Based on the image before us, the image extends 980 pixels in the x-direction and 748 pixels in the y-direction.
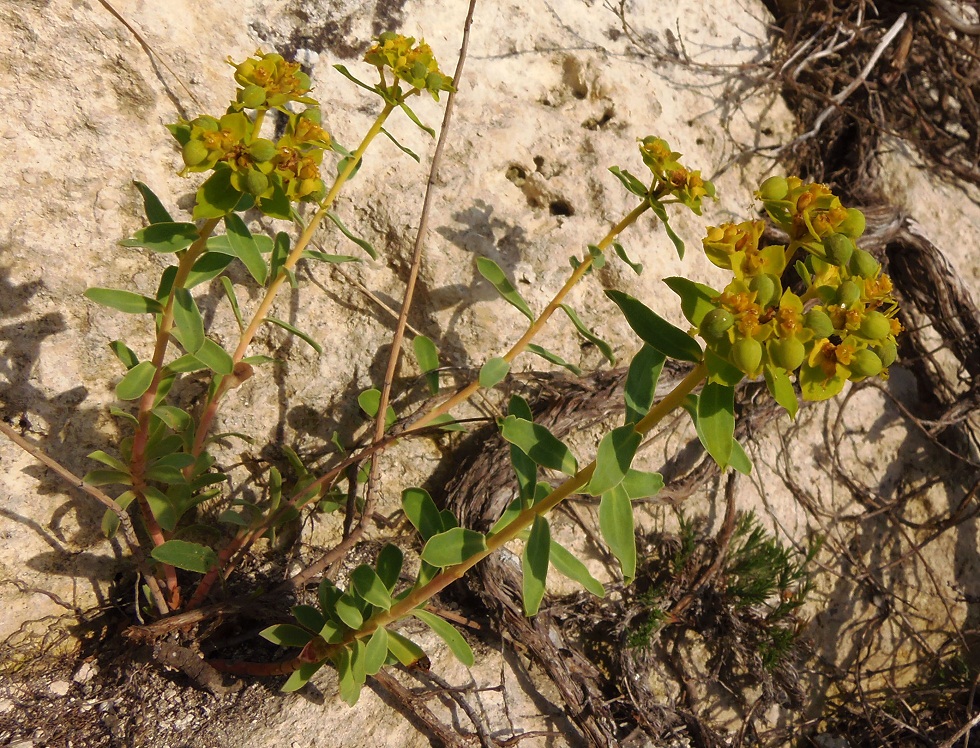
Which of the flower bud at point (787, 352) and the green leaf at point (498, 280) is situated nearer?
the flower bud at point (787, 352)

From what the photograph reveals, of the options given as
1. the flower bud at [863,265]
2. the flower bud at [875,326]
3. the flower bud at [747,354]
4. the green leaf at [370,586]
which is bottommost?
the green leaf at [370,586]

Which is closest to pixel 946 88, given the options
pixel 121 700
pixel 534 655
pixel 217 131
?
pixel 534 655

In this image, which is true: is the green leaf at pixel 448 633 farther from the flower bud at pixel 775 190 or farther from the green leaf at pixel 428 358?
Answer: the flower bud at pixel 775 190

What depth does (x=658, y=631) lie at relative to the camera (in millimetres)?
2521

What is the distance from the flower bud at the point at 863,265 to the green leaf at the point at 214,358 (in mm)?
1328

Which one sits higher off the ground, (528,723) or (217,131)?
(217,131)

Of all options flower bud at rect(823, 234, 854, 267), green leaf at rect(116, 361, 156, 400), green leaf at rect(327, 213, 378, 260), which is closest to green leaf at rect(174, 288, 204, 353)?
green leaf at rect(116, 361, 156, 400)

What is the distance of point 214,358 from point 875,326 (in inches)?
54.6

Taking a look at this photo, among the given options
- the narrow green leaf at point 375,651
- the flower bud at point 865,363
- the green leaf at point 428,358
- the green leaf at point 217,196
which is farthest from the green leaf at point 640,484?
the green leaf at point 217,196

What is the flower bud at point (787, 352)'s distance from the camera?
1246 millimetres

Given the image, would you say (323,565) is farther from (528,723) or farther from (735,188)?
(735,188)

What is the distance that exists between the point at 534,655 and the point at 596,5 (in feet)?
8.30

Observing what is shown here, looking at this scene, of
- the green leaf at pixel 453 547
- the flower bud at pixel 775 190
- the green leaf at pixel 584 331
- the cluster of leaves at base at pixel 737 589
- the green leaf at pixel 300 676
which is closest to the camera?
the flower bud at pixel 775 190

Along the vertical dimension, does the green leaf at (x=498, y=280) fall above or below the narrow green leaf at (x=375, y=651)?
above
